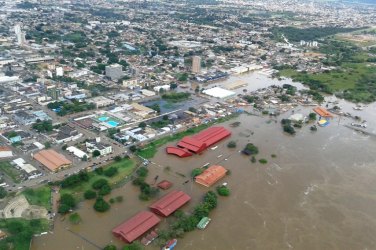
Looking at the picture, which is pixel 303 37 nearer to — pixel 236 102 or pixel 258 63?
pixel 258 63

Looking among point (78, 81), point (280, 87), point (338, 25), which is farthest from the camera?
point (338, 25)

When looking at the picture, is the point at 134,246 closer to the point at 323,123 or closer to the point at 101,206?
the point at 101,206

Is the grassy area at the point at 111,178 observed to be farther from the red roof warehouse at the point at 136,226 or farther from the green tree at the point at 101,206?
the red roof warehouse at the point at 136,226

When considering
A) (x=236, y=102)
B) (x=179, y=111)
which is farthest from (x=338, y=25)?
(x=179, y=111)

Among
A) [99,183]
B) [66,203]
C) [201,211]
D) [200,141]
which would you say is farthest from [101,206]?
[200,141]

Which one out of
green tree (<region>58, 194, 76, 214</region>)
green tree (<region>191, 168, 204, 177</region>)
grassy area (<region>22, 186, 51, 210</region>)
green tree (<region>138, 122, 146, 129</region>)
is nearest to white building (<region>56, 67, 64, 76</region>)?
green tree (<region>138, 122, 146, 129</region>)
